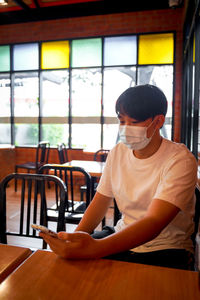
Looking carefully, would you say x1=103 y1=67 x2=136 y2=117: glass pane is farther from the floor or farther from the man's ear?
the man's ear

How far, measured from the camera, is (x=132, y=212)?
1108 mm

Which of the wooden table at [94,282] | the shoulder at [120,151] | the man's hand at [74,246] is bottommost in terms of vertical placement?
the wooden table at [94,282]

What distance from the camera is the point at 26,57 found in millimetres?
5688

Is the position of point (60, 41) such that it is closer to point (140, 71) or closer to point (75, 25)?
point (75, 25)

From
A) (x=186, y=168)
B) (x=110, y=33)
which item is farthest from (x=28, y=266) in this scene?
(x=110, y=33)

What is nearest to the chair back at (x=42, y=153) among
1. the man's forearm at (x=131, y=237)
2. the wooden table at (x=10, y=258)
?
the wooden table at (x=10, y=258)

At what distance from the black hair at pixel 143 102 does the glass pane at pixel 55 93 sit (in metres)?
4.59

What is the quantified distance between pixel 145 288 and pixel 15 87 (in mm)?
5871

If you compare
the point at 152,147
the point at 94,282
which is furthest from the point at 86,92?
the point at 94,282

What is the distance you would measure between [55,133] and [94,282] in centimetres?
513

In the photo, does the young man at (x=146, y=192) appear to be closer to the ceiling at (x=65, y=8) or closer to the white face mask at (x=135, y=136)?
the white face mask at (x=135, y=136)

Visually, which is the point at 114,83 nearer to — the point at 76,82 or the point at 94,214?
the point at 76,82

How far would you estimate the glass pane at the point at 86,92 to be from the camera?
5.34 metres

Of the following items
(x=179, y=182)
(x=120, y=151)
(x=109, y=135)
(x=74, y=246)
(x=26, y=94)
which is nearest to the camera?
(x=74, y=246)
